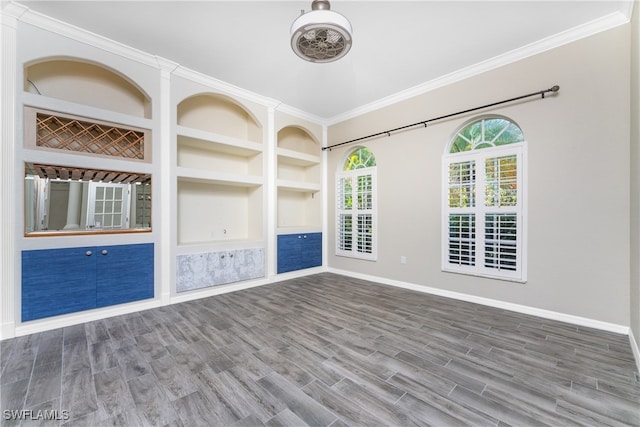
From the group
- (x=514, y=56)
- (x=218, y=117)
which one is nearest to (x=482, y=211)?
(x=514, y=56)

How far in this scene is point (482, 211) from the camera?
136 inches

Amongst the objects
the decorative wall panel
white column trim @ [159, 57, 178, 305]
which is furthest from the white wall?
white column trim @ [159, 57, 178, 305]

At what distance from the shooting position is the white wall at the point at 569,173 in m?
2.63

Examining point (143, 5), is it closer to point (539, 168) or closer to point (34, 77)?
point (34, 77)

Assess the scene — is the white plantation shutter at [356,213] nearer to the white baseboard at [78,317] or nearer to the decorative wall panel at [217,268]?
the decorative wall panel at [217,268]

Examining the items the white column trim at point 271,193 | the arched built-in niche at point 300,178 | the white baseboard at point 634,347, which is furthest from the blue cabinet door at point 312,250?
the white baseboard at point 634,347

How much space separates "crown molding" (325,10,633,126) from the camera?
267 cm

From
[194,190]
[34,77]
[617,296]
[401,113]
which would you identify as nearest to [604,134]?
[617,296]

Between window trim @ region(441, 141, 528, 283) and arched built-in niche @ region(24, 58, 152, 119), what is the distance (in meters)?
4.07

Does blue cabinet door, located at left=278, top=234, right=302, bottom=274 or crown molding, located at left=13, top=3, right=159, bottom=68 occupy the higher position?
crown molding, located at left=13, top=3, right=159, bottom=68

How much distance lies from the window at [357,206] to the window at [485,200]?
1282 millimetres

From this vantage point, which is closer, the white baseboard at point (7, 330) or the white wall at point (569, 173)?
the white baseboard at point (7, 330)

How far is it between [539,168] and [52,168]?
5.24m

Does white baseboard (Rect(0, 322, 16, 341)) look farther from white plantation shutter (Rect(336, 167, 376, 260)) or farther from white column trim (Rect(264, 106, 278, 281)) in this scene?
white plantation shutter (Rect(336, 167, 376, 260))
